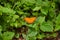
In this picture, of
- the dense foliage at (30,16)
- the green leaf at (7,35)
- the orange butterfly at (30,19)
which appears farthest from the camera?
the orange butterfly at (30,19)

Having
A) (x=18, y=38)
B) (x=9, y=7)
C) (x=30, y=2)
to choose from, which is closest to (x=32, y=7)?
(x=30, y=2)

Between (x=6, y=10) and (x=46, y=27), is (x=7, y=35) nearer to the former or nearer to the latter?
(x=6, y=10)

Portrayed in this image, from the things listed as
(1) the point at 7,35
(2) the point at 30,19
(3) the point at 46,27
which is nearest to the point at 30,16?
(2) the point at 30,19

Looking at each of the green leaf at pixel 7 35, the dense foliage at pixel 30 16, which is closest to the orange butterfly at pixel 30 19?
the dense foliage at pixel 30 16

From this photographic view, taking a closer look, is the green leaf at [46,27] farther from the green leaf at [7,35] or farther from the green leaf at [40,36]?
the green leaf at [7,35]

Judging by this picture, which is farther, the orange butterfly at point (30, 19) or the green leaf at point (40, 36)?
the orange butterfly at point (30, 19)

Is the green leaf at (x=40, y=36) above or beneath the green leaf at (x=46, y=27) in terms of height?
beneath

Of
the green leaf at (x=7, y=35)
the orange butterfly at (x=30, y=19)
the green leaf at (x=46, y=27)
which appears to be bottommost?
the green leaf at (x=7, y=35)

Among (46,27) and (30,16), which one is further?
(30,16)

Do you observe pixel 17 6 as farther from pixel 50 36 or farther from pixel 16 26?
pixel 50 36
